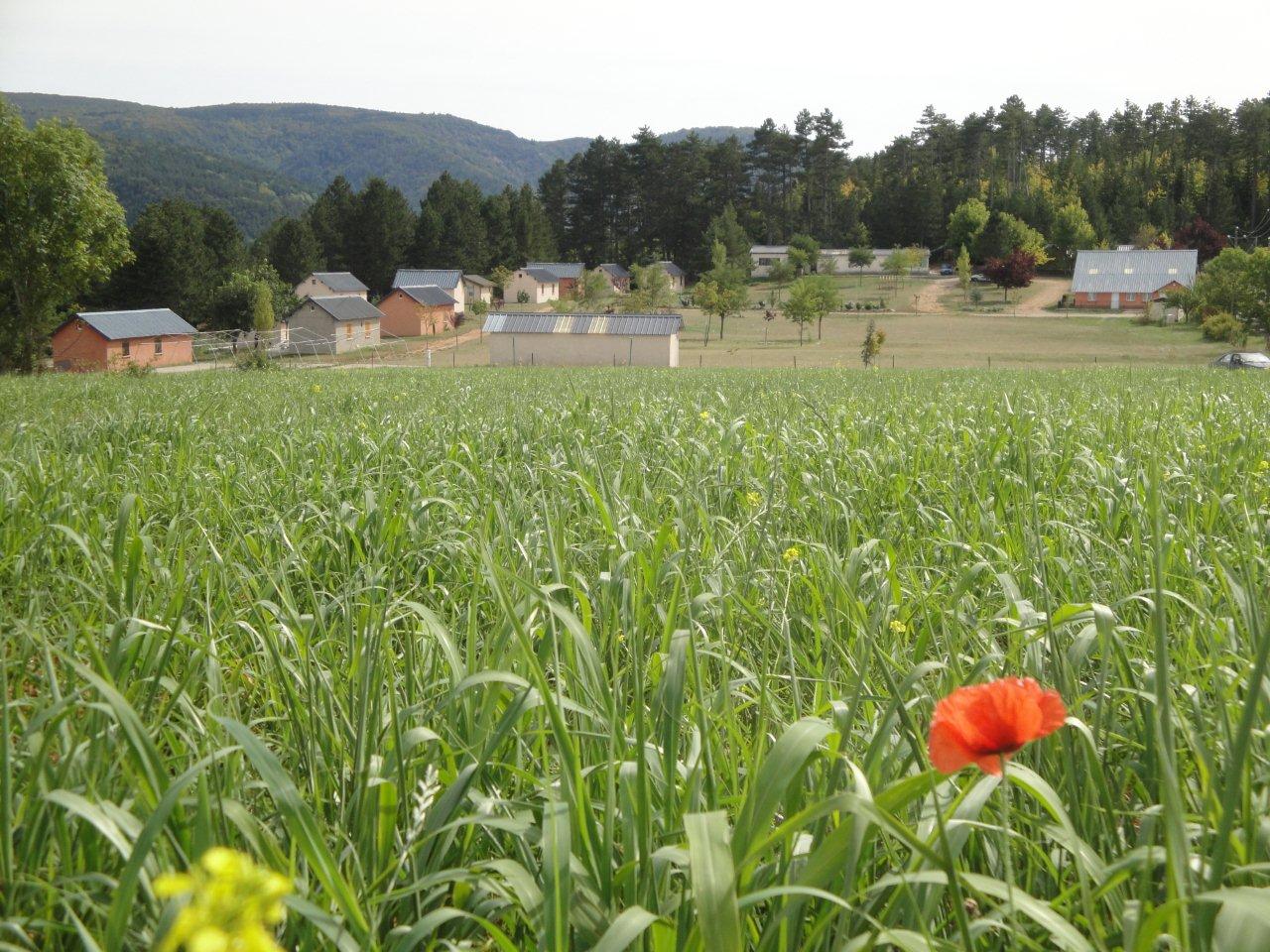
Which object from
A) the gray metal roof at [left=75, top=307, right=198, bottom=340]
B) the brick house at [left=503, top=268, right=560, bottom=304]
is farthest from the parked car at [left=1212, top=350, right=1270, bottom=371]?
the brick house at [left=503, top=268, right=560, bottom=304]

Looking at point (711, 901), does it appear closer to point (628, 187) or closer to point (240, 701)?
point (240, 701)

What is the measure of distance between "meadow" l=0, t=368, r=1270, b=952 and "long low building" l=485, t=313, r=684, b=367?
42.2 meters

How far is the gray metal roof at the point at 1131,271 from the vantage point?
241 feet

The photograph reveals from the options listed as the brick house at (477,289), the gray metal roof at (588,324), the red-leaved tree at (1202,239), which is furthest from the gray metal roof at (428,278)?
the red-leaved tree at (1202,239)

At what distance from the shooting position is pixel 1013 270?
76438mm

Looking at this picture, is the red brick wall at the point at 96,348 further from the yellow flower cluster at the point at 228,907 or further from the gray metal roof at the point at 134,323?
the yellow flower cluster at the point at 228,907

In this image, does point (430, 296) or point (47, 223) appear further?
point (430, 296)

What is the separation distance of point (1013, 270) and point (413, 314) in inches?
1778

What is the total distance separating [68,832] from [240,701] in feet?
3.43

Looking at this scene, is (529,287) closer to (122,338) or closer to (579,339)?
(579,339)

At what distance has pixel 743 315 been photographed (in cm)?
7238

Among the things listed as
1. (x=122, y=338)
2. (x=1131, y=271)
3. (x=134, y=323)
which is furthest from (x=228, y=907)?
(x=1131, y=271)

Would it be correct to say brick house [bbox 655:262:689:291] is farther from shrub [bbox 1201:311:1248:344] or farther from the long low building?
shrub [bbox 1201:311:1248:344]

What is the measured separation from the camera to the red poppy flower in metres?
0.91
